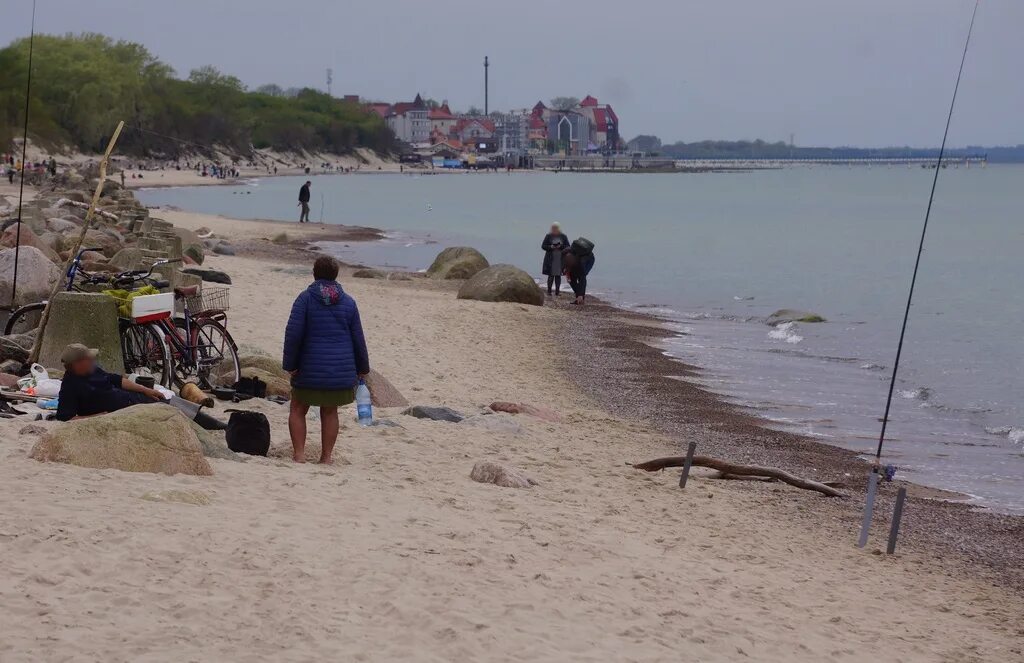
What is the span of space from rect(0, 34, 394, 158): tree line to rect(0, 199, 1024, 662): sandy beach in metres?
59.4

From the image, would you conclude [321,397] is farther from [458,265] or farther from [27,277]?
[458,265]

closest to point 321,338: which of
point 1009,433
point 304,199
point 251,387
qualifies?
point 251,387

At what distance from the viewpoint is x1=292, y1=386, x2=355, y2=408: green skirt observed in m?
8.56

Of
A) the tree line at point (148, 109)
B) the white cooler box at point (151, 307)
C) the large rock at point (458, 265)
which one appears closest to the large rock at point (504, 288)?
the large rock at point (458, 265)

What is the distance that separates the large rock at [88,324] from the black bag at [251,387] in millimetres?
1041

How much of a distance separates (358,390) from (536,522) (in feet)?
7.38

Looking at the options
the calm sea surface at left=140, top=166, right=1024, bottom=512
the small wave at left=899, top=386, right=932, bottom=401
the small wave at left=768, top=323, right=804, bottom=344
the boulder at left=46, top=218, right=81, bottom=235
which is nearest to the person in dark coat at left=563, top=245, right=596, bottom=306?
the calm sea surface at left=140, top=166, right=1024, bottom=512

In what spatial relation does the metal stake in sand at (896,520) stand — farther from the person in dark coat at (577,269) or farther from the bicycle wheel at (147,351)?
the person in dark coat at (577,269)

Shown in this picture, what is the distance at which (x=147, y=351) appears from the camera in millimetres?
10164

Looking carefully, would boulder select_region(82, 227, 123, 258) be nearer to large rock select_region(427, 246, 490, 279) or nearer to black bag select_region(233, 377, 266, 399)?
black bag select_region(233, 377, 266, 399)

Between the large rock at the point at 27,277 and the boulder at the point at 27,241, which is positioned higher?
the large rock at the point at 27,277

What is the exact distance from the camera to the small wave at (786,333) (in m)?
22.9

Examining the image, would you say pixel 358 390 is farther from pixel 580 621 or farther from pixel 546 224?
pixel 546 224

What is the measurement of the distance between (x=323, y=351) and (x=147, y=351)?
2.27m
